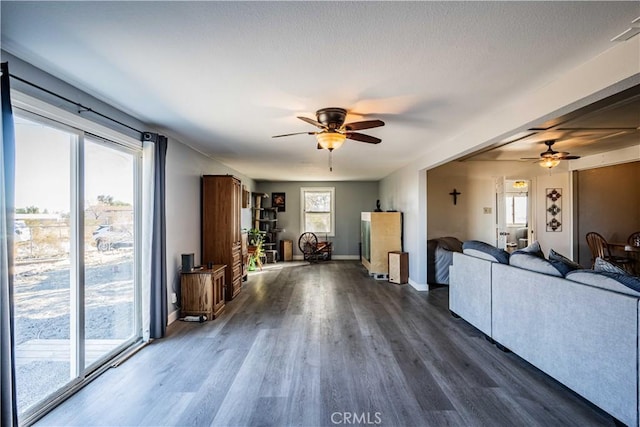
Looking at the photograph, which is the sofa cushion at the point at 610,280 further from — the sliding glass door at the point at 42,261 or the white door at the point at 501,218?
the white door at the point at 501,218

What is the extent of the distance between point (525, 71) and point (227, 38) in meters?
2.09

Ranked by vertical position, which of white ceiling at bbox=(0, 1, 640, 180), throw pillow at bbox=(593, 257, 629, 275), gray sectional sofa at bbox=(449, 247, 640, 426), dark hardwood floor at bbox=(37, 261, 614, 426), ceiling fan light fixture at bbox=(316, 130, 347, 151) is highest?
white ceiling at bbox=(0, 1, 640, 180)

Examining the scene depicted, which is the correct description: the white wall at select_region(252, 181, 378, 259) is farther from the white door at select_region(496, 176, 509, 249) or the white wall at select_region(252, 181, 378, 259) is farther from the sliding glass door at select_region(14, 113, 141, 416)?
the sliding glass door at select_region(14, 113, 141, 416)

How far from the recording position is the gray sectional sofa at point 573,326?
185 centimetres

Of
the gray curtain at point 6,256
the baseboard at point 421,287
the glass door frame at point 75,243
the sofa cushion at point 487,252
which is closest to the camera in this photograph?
the gray curtain at point 6,256

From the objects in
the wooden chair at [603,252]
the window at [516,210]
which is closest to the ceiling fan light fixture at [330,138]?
the window at [516,210]

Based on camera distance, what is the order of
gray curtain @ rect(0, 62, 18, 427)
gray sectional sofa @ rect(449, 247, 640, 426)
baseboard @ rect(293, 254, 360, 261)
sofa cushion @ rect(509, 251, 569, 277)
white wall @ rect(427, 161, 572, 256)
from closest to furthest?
gray curtain @ rect(0, 62, 18, 427) < gray sectional sofa @ rect(449, 247, 640, 426) < sofa cushion @ rect(509, 251, 569, 277) < white wall @ rect(427, 161, 572, 256) < baseboard @ rect(293, 254, 360, 261)

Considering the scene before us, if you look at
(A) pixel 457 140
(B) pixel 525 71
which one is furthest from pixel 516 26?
(A) pixel 457 140

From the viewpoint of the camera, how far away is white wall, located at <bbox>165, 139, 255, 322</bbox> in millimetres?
3980

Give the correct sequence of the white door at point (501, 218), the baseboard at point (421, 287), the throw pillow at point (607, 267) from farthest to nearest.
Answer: the white door at point (501, 218)
the baseboard at point (421, 287)
the throw pillow at point (607, 267)

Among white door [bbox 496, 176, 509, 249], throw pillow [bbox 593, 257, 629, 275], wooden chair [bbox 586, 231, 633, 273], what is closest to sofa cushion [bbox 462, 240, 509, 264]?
throw pillow [bbox 593, 257, 629, 275]

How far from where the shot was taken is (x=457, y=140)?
13.3 ft

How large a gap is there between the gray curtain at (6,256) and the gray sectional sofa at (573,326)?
3671mm

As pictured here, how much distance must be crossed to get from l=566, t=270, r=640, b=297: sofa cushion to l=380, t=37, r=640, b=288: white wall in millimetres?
1244
